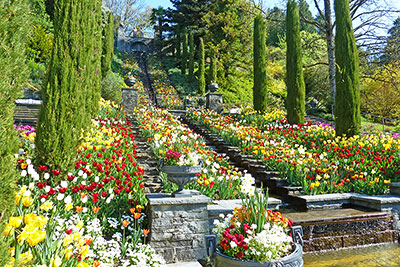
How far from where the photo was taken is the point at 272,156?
7.62 metres

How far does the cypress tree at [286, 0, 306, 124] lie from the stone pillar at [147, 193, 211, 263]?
974cm

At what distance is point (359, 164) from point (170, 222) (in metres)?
5.43

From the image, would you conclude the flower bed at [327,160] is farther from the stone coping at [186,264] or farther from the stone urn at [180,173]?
the stone coping at [186,264]

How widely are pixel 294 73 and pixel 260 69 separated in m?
2.61

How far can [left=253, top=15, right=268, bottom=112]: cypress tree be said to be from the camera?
15.0m

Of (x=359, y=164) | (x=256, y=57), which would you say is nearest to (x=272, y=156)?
(x=359, y=164)

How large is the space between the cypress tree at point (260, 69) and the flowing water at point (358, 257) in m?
10.6

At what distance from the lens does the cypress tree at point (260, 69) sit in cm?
1504

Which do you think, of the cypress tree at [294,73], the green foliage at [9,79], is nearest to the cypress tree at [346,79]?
the cypress tree at [294,73]

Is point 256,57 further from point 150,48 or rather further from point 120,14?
point 120,14

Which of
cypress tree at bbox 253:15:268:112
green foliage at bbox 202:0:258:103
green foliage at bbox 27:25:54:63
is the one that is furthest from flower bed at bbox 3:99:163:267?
green foliage at bbox 202:0:258:103

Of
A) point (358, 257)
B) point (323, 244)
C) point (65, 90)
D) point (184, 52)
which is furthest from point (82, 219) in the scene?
point (184, 52)

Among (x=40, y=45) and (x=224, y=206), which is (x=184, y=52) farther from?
(x=224, y=206)

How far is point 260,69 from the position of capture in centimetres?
1564
